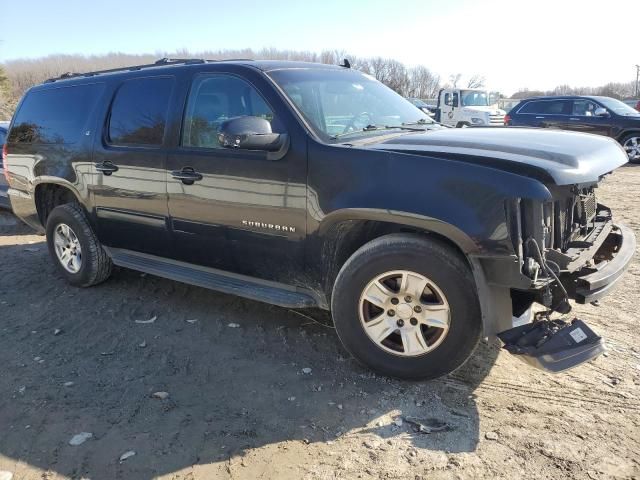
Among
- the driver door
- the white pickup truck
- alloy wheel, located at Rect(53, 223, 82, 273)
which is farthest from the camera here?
the white pickup truck

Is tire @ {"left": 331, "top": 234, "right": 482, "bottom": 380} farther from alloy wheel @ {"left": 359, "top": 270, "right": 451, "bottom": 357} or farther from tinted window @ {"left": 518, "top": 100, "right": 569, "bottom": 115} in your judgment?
tinted window @ {"left": 518, "top": 100, "right": 569, "bottom": 115}

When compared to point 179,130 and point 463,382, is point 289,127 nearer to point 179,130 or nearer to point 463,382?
point 179,130

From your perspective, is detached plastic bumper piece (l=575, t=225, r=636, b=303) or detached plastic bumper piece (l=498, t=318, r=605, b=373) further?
detached plastic bumper piece (l=575, t=225, r=636, b=303)

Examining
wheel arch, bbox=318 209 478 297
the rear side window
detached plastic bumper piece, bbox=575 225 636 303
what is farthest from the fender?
the rear side window

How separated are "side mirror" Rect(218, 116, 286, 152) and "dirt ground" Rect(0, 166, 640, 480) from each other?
1.43m

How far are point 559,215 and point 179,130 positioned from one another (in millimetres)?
2706

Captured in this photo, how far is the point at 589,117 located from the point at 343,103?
40.4ft

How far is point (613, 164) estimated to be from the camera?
3189 mm

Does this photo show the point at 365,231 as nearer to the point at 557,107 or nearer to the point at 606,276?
the point at 606,276

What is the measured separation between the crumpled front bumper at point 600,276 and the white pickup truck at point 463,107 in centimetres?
1963

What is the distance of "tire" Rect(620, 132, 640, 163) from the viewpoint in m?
13.4

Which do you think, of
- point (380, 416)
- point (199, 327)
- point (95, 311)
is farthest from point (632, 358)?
point (95, 311)

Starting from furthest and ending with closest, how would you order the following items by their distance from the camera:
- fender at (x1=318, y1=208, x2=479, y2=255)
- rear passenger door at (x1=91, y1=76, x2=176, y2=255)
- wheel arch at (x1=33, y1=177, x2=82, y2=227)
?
wheel arch at (x1=33, y1=177, x2=82, y2=227) < rear passenger door at (x1=91, y1=76, x2=176, y2=255) < fender at (x1=318, y1=208, x2=479, y2=255)

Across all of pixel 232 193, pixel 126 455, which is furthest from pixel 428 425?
pixel 232 193
